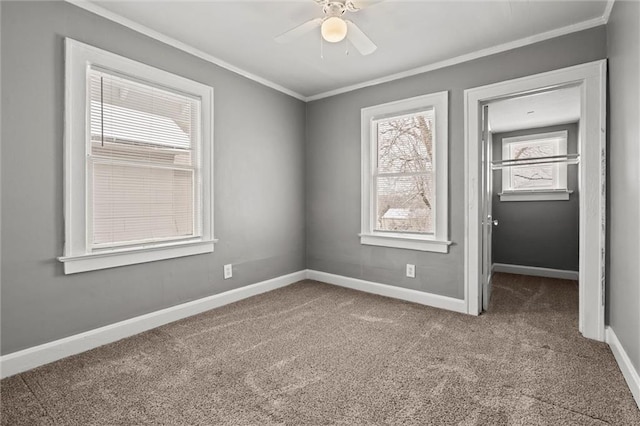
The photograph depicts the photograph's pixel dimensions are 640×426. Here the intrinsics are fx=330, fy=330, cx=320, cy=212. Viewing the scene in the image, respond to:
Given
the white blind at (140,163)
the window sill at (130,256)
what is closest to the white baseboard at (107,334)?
the window sill at (130,256)

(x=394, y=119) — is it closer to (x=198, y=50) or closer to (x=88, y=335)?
(x=198, y=50)

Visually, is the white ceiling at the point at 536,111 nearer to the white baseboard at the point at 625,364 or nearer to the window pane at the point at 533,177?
the window pane at the point at 533,177

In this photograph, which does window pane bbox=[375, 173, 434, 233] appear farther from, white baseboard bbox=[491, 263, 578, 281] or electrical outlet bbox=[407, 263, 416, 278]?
white baseboard bbox=[491, 263, 578, 281]

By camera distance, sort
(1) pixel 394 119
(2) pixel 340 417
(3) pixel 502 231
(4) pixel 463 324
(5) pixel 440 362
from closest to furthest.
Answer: (2) pixel 340 417
(5) pixel 440 362
(4) pixel 463 324
(1) pixel 394 119
(3) pixel 502 231

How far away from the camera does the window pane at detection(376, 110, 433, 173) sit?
3487 millimetres

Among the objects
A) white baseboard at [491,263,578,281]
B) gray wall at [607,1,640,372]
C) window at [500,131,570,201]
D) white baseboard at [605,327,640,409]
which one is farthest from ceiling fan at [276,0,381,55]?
→ white baseboard at [491,263,578,281]

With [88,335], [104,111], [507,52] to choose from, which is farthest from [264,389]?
[507,52]

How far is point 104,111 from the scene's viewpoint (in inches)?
97.6

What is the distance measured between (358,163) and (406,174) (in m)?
0.61

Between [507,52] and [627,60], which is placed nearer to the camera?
[627,60]

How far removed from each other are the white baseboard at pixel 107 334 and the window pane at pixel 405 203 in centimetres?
170

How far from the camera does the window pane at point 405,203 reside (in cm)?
353

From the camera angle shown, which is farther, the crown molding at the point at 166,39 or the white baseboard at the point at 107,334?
the crown molding at the point at 166,39

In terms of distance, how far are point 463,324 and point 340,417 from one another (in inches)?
66.5
